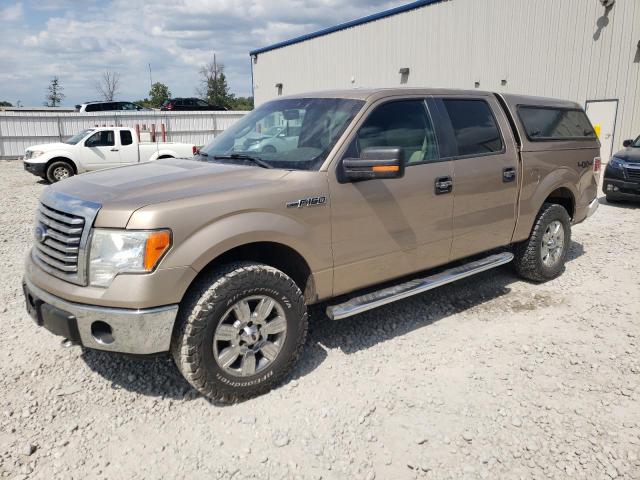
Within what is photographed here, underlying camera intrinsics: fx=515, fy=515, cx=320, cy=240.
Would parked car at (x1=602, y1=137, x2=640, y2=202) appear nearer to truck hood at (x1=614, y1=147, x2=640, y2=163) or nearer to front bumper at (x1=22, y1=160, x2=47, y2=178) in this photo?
truck hood at (x1=614, y1=147, x2=640, y2=163)

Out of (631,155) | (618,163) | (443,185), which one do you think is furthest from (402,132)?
(631,155)

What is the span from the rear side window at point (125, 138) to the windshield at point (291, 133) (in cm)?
1198

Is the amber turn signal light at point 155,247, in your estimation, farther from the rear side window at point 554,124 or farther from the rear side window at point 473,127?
the rear side window at point 554,124

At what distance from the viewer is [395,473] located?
2621mm

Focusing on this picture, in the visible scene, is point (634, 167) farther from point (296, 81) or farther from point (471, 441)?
point (296, 81)

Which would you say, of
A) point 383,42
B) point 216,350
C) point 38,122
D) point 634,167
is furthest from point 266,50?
point 216,350

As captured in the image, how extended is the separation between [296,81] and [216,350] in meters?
27.7

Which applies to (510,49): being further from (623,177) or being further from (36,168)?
(36,168)

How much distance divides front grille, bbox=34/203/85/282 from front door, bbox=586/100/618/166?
50.3ft

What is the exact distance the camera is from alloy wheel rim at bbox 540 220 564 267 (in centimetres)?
533

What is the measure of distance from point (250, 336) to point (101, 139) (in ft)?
45.2

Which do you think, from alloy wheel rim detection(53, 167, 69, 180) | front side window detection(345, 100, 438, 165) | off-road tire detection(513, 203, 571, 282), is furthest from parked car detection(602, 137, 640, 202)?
alloy wheel rim detection(53, 167, 69, 180)

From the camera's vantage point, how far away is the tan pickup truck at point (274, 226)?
2.79 metres

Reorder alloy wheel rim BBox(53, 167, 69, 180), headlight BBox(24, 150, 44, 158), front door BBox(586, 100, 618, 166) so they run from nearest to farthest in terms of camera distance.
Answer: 1. headlight BBox(24, 150, 44, 158)
2. alloy wheel rim BBox(53, 167, 69, 180)
3. front door BBox(586, 100, 618, 166)
